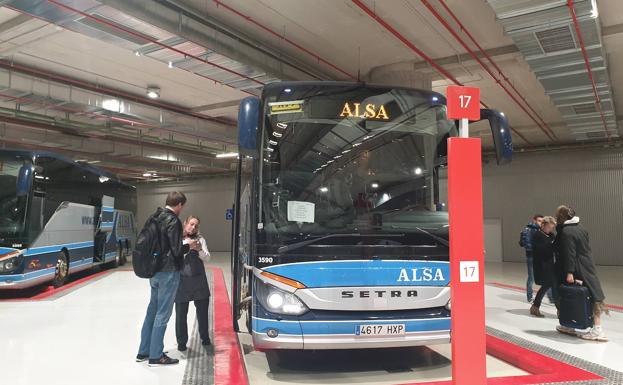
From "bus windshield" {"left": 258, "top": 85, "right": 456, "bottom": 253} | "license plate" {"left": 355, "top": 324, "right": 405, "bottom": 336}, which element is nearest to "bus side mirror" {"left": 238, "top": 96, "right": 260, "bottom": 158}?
"bus windshield" {"left": 258, "top": 85, "right": 456, "bottom": 253}

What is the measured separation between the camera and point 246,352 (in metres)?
5.05

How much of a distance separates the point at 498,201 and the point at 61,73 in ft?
51.6

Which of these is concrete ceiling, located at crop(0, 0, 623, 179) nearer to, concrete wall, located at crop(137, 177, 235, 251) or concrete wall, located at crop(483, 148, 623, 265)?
concrete wall, located at crop(483, 148, 623, 265)

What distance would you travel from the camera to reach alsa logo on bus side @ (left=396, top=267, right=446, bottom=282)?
3.83 metres

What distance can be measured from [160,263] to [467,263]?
277 centimetres

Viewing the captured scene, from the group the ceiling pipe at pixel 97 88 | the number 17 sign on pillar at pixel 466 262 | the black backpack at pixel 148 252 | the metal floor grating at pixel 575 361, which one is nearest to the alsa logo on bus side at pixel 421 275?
the number 17 sign on pillar at pixel 466 262

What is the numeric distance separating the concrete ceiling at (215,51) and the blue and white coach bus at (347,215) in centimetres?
285

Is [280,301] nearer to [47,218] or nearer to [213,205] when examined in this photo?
[47,218]

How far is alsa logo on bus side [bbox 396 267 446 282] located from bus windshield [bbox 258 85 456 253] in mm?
242

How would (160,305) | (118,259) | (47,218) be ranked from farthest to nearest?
(118,259) → (47,218) → (160,305)

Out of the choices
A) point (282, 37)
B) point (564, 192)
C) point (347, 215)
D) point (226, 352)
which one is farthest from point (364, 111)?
point (564, 192)

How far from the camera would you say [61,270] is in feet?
32.2

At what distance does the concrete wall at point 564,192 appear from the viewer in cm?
1573

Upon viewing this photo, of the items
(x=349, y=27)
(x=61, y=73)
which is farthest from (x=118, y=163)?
(x=349, y=27)
